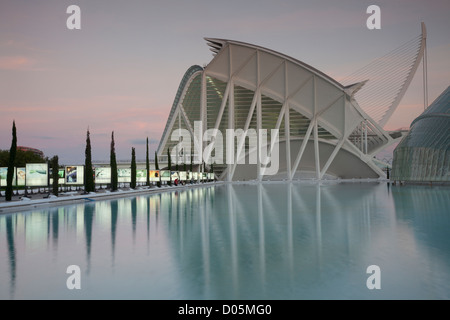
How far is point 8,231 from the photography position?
1096cm

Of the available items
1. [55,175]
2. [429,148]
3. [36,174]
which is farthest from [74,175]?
[429,148]

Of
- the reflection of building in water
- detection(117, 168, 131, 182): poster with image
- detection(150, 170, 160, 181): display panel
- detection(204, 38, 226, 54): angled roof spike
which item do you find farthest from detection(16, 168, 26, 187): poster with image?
detection(204, 38, 226, 54): angled roof spike

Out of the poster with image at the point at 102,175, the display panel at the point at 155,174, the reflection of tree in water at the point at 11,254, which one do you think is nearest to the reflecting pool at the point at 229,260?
the reflection of tree in water at the point at 11,254

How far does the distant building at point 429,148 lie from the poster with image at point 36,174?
120 feet

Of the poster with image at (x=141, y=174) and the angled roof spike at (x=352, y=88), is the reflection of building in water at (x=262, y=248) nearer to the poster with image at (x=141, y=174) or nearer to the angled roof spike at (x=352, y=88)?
the poster with image at (x=141, y=174)

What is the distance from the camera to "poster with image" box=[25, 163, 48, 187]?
81.9 ft

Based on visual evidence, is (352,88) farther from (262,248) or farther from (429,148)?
(262,248)

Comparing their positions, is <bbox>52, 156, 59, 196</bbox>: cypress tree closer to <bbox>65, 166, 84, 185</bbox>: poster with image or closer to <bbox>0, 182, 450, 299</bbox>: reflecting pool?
<bbox>65, 166, 84, 185</bbox>: poster with image

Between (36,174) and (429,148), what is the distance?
124ft

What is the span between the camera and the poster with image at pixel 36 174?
→ 81.9 feet

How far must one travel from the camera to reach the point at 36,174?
25047mm

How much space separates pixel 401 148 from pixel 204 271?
47.5 m

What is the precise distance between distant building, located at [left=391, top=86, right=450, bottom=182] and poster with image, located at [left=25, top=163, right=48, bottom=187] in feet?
120
